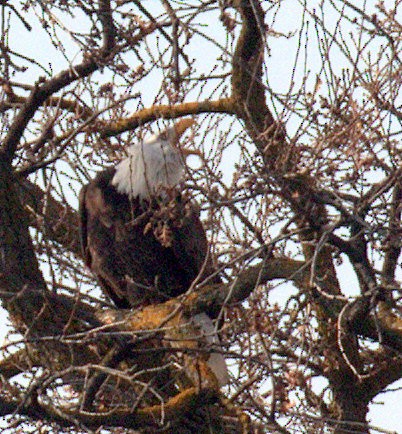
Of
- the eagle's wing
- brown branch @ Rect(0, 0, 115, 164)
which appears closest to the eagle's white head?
the eagle's wing

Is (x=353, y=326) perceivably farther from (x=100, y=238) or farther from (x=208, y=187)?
(x=100, y=238)

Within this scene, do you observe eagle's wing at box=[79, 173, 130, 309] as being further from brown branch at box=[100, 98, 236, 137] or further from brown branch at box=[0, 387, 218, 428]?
brown branch at box=[0, 387, 218, 428]

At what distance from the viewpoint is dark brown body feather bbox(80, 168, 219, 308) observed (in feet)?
20.8

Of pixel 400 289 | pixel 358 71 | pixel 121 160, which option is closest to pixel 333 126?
pixel 358 71

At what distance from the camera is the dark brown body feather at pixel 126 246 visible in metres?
6.34

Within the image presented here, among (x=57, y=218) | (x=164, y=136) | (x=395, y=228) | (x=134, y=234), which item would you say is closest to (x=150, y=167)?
(x=164, y=136)

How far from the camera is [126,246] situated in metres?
6.36

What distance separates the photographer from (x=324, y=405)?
249 inches

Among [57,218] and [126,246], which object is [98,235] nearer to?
[126,246]

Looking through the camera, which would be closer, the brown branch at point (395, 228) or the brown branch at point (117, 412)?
the brown branch at point (117, 412)

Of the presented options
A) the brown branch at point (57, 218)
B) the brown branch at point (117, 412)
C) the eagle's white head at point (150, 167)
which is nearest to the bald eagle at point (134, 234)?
the eagle's white head at point (150, 167)

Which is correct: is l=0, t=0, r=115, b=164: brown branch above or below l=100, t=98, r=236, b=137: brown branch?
below

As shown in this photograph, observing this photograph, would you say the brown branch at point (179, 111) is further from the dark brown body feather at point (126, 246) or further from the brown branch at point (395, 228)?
the brown branch at point (395, 228)

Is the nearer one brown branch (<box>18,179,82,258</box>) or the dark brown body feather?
brown branch (<box>18,179,82,258</box>)
